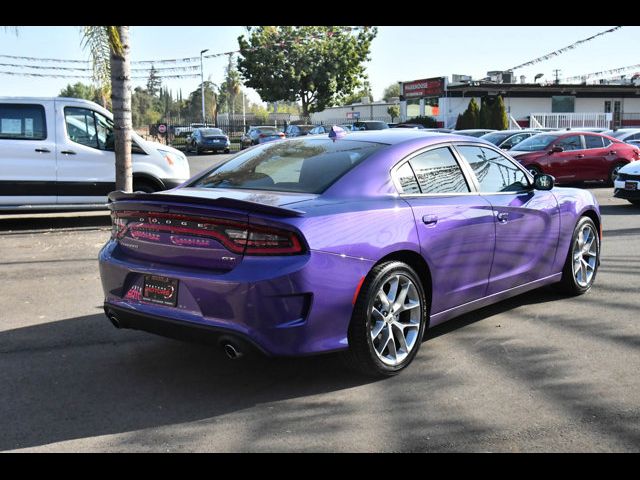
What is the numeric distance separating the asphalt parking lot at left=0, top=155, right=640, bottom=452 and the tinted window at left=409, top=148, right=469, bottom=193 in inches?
44.9

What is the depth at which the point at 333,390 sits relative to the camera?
13.9ft

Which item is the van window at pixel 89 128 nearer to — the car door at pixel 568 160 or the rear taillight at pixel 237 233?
the rear taillight at pixel 237 233

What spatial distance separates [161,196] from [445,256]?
75.6 inches

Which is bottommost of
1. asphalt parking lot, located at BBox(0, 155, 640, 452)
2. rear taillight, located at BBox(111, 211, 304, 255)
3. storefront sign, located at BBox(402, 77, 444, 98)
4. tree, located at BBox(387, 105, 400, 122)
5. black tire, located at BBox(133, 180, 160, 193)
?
asphalt parking lot, located at BBox(0, 155, 640, 452)

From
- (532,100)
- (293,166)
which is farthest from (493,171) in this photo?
(532,100)

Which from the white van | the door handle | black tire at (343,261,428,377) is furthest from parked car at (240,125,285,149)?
black tire at (343,261,428,377)

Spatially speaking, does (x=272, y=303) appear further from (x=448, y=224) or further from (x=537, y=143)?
(x=537, y=143)

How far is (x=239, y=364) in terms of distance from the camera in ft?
15.6

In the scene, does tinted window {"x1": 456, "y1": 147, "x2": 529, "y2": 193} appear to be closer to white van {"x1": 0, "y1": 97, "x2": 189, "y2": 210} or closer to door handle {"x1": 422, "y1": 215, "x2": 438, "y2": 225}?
door handle {"x1": 422, "y1": 215, "x2": 438, "y2": 225}

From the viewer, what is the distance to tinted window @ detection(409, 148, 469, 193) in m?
4.93
